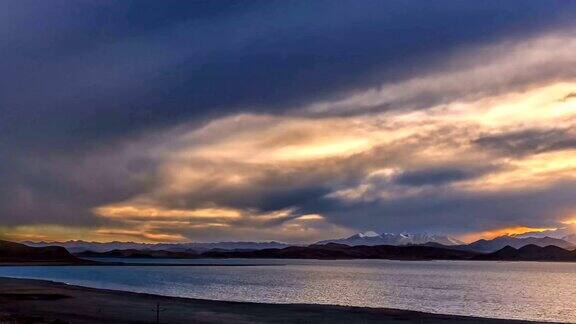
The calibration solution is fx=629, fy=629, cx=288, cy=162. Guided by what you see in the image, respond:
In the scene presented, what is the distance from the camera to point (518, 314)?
2827 inches

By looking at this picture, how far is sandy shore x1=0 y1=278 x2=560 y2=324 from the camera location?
5469 cm

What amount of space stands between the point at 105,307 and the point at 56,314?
961 centimetres

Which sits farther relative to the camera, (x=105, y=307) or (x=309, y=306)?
(x=309, y=306)

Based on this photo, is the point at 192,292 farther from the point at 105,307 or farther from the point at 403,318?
the point at 403,318

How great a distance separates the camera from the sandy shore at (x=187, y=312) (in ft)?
179

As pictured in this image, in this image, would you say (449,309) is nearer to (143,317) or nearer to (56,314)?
(143,317)

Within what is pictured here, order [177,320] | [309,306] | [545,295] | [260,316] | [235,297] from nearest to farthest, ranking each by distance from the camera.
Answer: [177,320] → [260,316] → [309,306] → [235,297] → [545,295]

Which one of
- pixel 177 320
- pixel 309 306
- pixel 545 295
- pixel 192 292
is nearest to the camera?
pixel 177 320

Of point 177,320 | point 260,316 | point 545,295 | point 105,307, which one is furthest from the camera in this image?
point 545,295

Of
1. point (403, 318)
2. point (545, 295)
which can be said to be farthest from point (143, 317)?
point (545, 295)

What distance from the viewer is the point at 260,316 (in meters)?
59.0

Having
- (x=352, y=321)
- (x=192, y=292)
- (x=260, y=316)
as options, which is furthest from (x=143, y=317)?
(x=192, y=292)

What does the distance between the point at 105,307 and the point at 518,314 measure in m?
45.8

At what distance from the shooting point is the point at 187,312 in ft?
201
